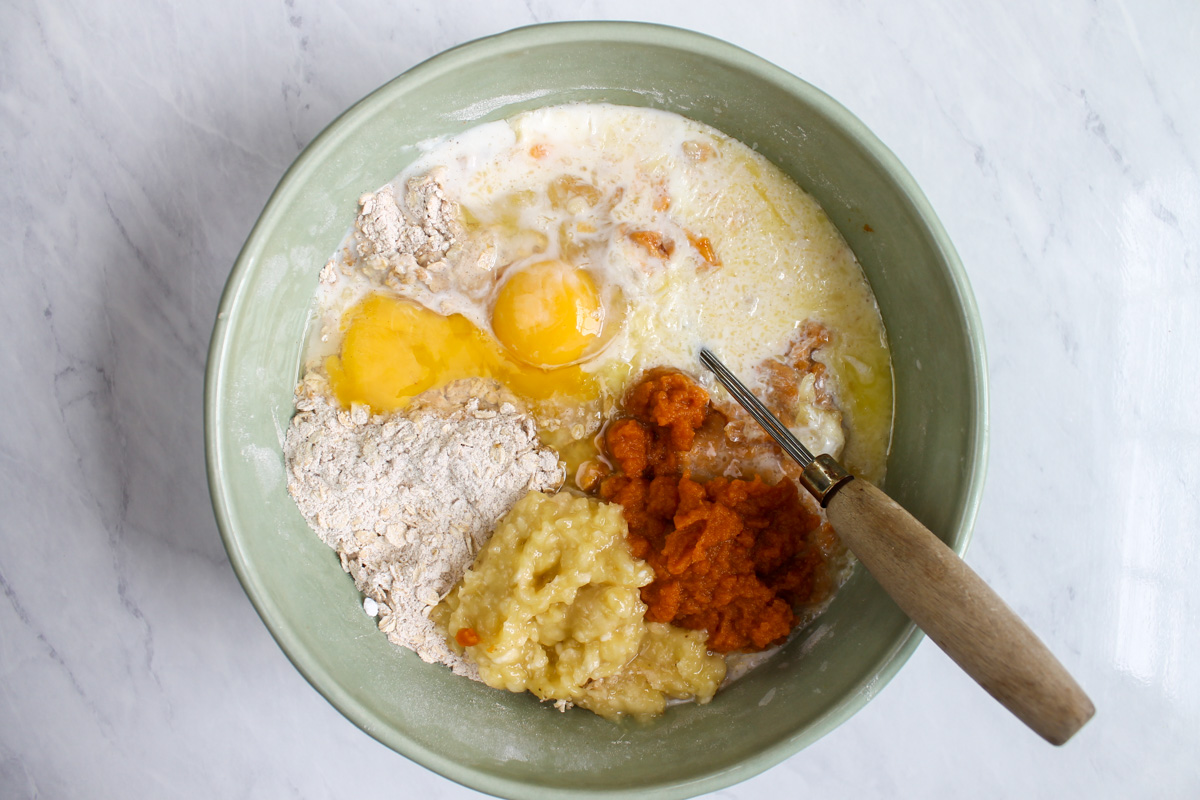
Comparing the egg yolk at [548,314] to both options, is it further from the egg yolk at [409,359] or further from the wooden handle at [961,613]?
the wooden handle at [961,613]

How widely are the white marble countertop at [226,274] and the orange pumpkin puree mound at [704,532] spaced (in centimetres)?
45

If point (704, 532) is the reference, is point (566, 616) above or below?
below

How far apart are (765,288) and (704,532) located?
1.90ft

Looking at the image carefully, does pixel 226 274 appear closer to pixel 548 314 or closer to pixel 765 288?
pixel 548 314

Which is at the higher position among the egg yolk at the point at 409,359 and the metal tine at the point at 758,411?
the metal tine at the point at 758,411

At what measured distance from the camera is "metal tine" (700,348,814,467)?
1.54m

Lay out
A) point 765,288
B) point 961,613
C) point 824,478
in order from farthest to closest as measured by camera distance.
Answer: point 765,288, point 824,478, point 961,613

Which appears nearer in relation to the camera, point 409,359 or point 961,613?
point 961,613

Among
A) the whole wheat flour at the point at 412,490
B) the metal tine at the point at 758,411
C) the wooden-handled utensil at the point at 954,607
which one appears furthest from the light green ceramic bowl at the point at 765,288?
the metal tine at the point at 758,411

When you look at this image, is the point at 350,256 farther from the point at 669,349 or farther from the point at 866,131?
the point at 866,131

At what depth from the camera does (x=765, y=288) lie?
1703 mm

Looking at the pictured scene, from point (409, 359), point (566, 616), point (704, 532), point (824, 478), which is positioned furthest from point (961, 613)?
point (409, 359)

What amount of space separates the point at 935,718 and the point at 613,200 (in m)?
1.48

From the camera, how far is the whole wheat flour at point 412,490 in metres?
1.62
